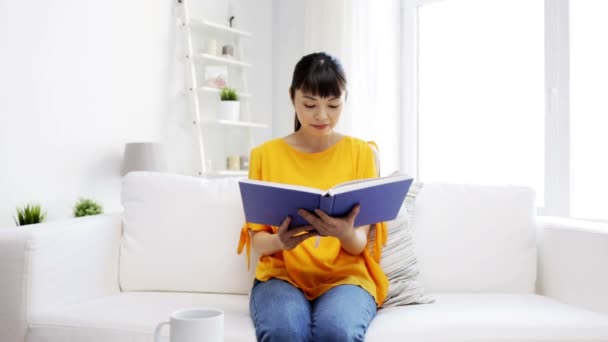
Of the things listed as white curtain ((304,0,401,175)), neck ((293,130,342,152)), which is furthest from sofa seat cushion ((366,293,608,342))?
white curtain ((304,0,401,175))

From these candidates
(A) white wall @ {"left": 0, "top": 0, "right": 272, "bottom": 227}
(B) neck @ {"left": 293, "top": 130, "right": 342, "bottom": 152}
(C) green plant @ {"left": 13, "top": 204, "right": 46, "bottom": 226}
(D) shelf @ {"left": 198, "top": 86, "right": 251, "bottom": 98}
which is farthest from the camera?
(D) shelf @ {"left": 198, "top": 86, "right": 251, "bottom": 98}

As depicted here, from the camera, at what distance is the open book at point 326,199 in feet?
3.84

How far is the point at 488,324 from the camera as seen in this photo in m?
1.38

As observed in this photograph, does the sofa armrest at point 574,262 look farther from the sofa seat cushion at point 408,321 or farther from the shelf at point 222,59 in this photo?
the shelf at point 222,59

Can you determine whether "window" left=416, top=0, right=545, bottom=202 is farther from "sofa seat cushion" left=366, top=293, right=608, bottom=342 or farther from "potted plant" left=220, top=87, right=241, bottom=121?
"sofa seat cushion" left=366, top=293, right=608, bottom=342

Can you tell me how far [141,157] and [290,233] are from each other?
1769 millimetres

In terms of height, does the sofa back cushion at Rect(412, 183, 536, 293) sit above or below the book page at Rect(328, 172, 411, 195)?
below

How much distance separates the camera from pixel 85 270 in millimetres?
1660

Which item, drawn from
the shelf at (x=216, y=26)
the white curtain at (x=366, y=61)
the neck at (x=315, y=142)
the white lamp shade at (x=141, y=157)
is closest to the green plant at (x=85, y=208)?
the white lamp shade at (x=141, y=157)

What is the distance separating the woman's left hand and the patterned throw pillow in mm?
300

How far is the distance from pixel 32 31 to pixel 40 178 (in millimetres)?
715

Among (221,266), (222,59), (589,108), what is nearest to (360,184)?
(221,266)

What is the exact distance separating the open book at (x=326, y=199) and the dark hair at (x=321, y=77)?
0.36 metres

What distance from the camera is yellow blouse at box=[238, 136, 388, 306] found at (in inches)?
58.0
